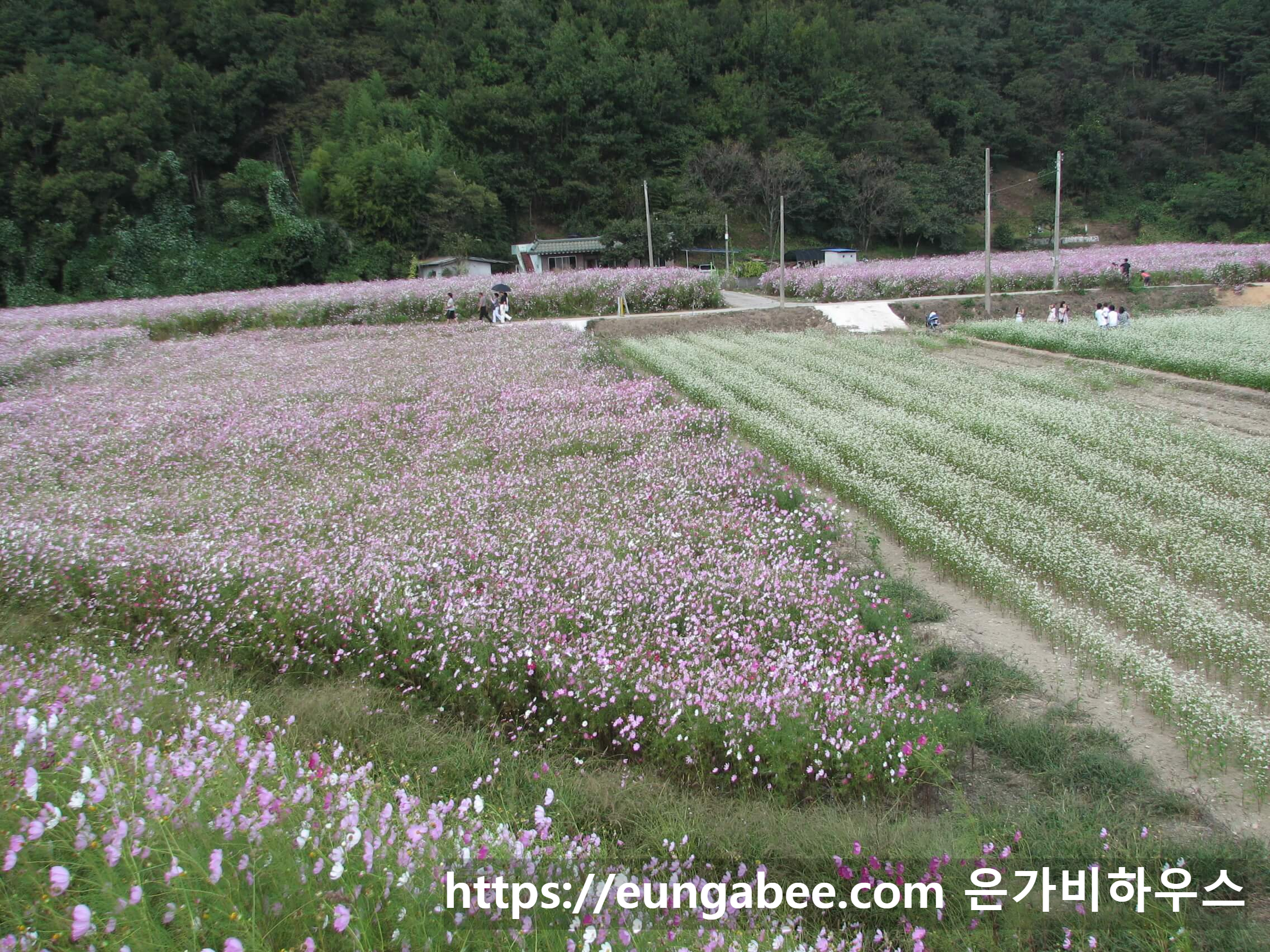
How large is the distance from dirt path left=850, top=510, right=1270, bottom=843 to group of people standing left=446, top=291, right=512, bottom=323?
19867mm

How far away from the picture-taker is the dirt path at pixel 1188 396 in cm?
1157

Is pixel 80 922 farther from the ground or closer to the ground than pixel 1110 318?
closer to the ground

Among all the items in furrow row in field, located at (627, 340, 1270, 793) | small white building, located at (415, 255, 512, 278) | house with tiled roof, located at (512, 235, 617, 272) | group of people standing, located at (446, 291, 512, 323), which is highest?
house with tiled roof, located at (512, 235, 617, 272)

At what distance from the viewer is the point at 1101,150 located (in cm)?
7088

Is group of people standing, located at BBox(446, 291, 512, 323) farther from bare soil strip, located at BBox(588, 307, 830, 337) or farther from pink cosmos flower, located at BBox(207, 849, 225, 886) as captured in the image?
pink cosmos flower, located at BBox(207, 849, 225, 886)

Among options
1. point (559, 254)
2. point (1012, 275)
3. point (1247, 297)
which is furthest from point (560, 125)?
point (1247, 297)

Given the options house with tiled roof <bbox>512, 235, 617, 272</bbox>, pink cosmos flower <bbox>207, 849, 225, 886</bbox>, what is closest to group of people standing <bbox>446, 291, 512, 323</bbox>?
pink cosmos flower <bbox>207, 849, 225, 886</bbox>

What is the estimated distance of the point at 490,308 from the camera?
26.5 m

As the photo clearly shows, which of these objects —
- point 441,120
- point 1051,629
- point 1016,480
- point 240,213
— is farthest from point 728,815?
point 441,120

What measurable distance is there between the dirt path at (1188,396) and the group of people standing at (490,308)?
47.7 ft

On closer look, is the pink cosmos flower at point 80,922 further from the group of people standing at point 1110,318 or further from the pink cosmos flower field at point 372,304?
the group of people standing at point 1110,318

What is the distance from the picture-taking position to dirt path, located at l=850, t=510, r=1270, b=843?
157 inches

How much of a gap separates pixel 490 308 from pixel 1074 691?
2383cm

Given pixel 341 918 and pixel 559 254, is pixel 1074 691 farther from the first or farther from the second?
pixel 559 254
